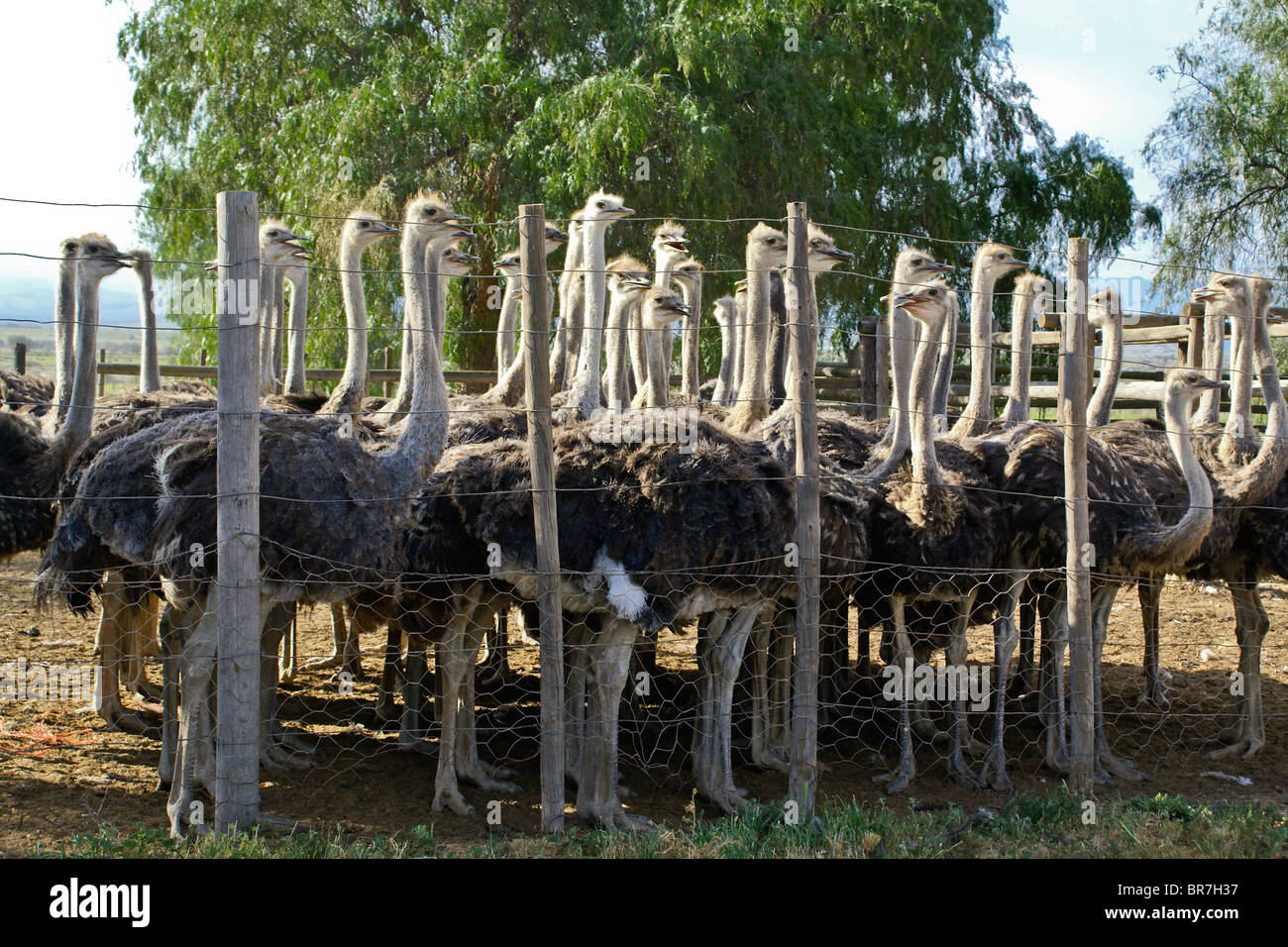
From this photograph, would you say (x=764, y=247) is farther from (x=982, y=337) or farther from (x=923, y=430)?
(x=923, y=430)

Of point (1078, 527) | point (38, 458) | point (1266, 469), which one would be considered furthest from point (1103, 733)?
point (38, 458)

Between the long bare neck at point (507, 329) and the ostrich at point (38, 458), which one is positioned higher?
the long bare neck at point (507, 329)

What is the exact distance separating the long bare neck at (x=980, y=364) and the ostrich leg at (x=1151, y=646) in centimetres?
140

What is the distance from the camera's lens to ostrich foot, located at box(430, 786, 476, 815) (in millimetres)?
5879

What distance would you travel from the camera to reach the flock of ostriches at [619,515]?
5.56 metres

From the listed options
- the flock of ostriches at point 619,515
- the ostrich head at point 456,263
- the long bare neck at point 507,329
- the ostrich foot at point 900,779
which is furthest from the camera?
the long bare neck at point 507,329

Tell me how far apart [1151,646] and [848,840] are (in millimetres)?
3728

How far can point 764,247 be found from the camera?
7.88m

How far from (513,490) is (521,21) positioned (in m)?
11.7

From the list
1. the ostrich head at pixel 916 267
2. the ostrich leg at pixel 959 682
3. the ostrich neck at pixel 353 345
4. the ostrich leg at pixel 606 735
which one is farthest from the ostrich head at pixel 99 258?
the ostrich leg at pixel 959 682

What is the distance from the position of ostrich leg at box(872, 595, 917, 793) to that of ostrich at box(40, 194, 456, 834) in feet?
8.23

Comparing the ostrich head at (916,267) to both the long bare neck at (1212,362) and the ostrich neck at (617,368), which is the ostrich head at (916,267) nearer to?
the ostrich neck at (617,368)

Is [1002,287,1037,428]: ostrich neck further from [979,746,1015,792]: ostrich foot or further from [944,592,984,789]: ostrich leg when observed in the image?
[979,746,1015,792]: ostrich foot
